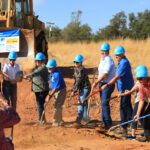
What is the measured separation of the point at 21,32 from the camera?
19.5 metres

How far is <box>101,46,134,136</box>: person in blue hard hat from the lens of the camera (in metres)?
9.88

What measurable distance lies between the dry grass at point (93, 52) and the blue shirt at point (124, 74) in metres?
19.7

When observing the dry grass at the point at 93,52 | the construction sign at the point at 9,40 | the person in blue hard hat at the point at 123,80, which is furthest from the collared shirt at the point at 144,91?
the dry grass at the point at 93,52

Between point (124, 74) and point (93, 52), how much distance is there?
25766 mm

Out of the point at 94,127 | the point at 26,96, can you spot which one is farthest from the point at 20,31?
the point at 94,127

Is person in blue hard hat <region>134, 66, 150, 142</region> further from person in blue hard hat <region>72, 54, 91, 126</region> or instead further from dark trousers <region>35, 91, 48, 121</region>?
dark trousers <region>35, 91, 48, 121</region>

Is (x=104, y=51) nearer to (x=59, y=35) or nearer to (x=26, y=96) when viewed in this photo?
(x=26, y=96)

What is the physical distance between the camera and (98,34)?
60.0 m

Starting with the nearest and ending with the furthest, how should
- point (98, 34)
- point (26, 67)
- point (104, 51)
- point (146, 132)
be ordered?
point (146, 132) < point (104, 51) < point (26, 67) < point (98, 34)

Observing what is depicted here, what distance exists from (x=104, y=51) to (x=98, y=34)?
49.8 meters

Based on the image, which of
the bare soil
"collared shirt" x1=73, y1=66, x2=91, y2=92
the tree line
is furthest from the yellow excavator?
the tree line

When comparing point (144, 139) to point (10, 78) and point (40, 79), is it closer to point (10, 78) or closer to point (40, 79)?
point (40, 79)

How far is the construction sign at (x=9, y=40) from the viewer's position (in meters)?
19.5

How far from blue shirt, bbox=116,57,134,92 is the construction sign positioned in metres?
10.1
